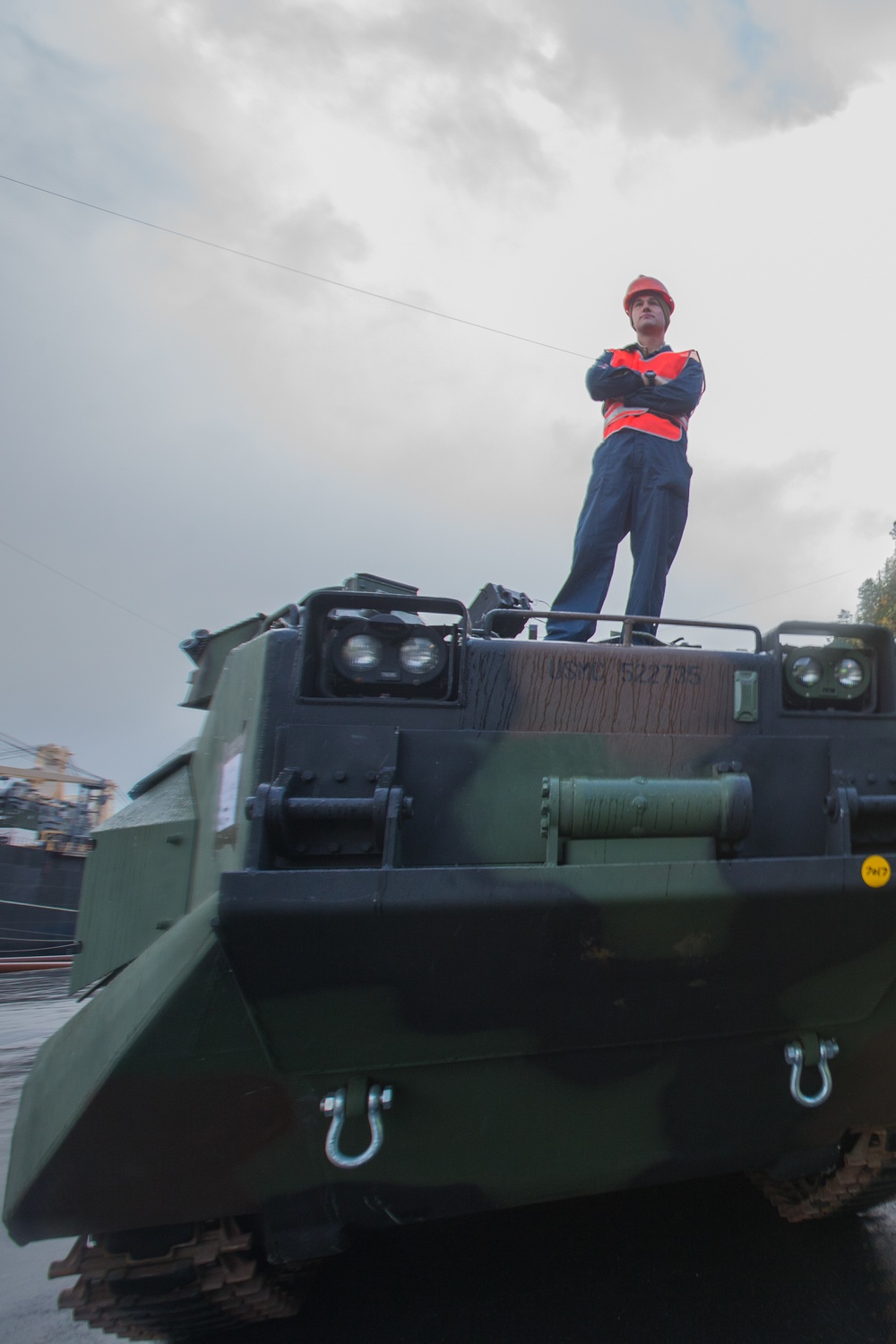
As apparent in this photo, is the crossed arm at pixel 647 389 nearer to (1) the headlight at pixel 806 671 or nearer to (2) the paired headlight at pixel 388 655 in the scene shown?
(1) the headlight at pixel 806 671

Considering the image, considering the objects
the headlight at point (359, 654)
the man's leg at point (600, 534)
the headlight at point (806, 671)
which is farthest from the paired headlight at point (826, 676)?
the man's leg at point (600, 534)

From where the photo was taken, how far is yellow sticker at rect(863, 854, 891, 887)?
213 cm

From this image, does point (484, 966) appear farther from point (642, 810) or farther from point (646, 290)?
point (646, 290)

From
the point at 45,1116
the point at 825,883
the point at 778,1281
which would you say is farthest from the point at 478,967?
the point at 778,1281

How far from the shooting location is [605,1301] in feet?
9.54

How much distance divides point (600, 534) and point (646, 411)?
0.64m

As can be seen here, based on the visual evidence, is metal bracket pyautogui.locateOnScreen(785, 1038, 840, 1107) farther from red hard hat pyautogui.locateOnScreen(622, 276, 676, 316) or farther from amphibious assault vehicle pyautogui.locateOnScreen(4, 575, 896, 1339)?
red hard hat pyautogui.locateOnScreen(622, 276, 676, 316)

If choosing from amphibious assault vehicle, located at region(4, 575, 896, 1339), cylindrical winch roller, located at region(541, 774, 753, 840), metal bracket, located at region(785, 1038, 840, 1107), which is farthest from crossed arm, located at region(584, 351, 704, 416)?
metal bracket, located at region(785, 1038, 840, 1107)

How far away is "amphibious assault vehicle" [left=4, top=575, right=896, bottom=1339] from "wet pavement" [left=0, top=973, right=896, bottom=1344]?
430mm

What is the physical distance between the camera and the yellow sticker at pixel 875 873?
2.13 m

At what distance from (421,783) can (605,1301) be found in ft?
6.06

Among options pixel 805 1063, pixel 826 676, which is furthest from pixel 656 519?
pixel 805 1063

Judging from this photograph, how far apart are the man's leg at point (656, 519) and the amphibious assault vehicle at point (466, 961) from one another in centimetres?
172

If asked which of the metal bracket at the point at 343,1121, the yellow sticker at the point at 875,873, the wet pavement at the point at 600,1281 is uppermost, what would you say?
the yellow sticker at the point at 875,873
